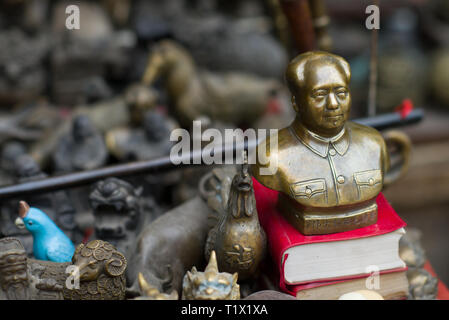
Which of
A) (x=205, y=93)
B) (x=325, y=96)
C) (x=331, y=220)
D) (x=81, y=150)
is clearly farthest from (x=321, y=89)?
(x=205, y=93)

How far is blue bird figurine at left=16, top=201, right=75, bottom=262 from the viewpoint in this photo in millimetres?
1124

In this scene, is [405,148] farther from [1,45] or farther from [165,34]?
[1,45]

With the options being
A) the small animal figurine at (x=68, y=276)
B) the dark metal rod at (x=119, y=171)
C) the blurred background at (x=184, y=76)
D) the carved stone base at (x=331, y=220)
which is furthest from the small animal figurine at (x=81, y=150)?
the carved stone base at (x=331, y=220)

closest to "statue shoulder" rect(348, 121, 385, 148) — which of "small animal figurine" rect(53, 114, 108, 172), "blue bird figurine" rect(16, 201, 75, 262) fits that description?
"blue bird figurine" rect(16, 201, 75, 262)

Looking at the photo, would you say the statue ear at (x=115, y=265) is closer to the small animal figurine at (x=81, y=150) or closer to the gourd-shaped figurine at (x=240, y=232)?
the gourd-shaped figurine at (x=240, y=232)

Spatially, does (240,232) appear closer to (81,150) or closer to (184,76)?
(81,150)

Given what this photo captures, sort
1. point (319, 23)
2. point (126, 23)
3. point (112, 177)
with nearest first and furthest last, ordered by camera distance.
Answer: point (112, 177)
point (319, 23)
point (126, 23)

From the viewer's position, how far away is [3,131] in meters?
1.84

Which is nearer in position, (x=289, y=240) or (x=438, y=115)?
(x=289, y=240)

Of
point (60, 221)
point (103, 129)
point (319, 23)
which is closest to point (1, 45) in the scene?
point (103, 129)

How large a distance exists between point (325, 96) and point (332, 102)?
21 millimetres

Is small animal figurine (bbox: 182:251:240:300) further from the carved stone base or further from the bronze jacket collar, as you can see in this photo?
the bronze jacket collar

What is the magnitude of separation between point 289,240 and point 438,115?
1794 mm

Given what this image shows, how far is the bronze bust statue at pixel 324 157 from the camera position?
102 centimetres
